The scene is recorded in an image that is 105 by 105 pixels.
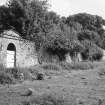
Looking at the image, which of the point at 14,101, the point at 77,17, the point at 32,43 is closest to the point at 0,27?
the point at 32,43

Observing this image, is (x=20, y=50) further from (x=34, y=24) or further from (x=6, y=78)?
(x=6, y=78)

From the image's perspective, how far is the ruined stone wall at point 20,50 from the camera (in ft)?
50.6

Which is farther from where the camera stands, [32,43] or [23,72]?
[32,43]

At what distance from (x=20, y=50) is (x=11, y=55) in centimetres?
128

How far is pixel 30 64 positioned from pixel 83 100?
40.8 ft

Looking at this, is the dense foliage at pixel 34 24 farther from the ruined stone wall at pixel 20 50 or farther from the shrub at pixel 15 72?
the shrub at pixel 15 72

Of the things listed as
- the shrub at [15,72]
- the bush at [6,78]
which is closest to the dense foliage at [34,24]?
the shrub at [15,72]

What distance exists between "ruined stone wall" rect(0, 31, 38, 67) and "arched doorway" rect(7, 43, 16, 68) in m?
0.26

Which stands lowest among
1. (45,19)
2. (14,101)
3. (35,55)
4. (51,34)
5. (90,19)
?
(14,101)

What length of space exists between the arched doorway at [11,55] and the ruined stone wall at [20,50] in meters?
0.26

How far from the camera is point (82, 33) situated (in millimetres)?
36312

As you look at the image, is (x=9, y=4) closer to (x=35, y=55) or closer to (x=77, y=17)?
(x=35, y=55)

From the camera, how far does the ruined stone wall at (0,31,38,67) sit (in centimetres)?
1541

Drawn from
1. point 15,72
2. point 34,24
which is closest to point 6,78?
point 15,72
